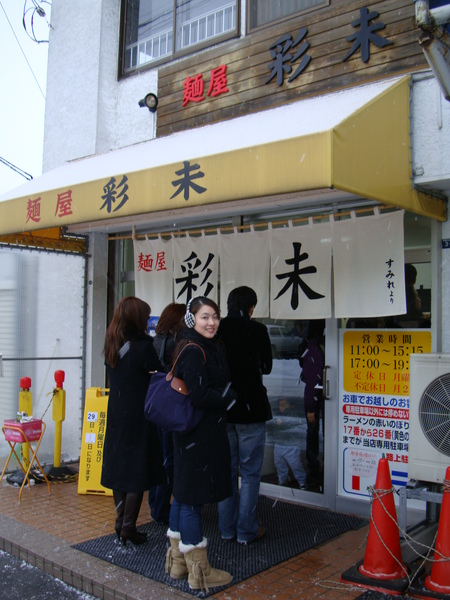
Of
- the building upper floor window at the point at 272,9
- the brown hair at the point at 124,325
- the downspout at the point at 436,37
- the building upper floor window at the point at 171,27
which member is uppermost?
the building upper floor window at the point at 171,27

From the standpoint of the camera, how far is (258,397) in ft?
16.7

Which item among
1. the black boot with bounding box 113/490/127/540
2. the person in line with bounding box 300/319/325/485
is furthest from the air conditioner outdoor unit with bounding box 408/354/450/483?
the black boot with bounding box 113/490/127/540

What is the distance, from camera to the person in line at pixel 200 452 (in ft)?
13.7

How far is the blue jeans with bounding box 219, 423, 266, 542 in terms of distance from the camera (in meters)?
5.08

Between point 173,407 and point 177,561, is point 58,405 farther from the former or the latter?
point 173,407

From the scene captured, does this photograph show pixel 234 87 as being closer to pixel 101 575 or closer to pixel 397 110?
pixel 397 110

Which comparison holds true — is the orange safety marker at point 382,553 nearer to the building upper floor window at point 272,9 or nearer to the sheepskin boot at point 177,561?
the sheepskin boot at point 177,561

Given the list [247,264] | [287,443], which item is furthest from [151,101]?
[287,443]

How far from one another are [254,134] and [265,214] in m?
1.62

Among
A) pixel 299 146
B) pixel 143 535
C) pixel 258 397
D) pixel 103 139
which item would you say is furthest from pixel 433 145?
pixel 103 139

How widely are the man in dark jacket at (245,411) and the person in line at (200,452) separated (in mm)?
707

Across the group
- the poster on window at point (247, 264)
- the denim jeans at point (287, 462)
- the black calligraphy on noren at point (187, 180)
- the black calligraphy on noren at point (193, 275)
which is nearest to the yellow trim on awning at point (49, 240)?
the black calligraphy on noren at point (193, 275)

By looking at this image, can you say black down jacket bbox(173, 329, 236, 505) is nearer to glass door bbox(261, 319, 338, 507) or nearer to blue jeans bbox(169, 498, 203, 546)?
blue jeans bbox(169, 498, 203, 546)

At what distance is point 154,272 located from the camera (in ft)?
24.5
